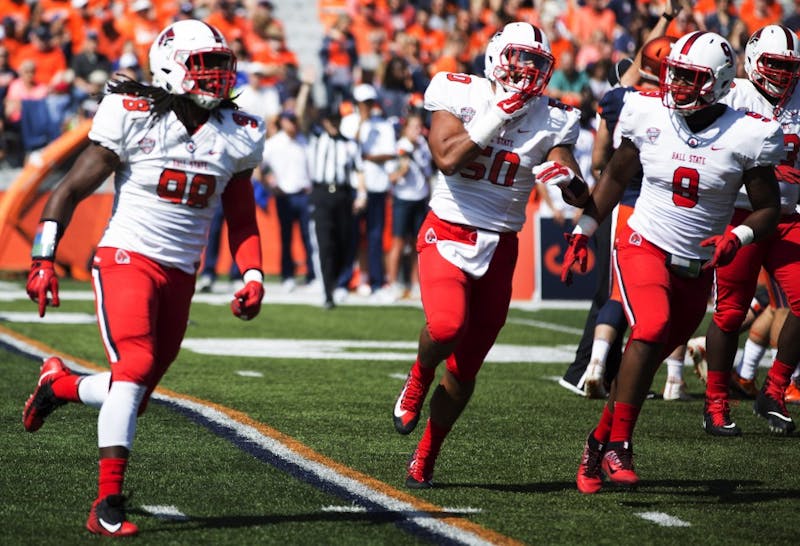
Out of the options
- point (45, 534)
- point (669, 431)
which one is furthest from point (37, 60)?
point (45, 534)

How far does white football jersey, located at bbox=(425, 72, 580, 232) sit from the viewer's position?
5402 mm

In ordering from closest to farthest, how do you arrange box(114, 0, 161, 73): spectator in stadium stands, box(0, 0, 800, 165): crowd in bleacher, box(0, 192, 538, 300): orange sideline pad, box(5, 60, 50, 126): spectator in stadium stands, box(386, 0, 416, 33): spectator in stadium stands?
box(0, 192, 538, 300): orange sideline pad → box(0, 0, 800, 165): crowd in bleacher → box(5, 60, 50, 126): spectator in stadium stands → box(114, 0, 161, 73): spectator in stadium stands → box(386, 0, 416, 33): spectator in stadium stands

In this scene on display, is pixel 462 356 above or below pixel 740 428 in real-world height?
above

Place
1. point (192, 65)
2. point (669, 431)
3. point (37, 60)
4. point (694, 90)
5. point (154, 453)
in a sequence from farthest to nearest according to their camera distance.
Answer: point (37, 60) < point (669, 431) < point (154, 453) < point (694, 90) < point (192, 65)

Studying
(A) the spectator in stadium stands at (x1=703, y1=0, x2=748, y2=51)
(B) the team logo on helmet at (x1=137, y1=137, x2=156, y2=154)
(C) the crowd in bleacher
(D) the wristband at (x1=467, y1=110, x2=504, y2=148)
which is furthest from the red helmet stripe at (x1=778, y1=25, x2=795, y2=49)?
(A) the spectator in stadium stands at (x1=703, y1=0, x2=748, y2=51)

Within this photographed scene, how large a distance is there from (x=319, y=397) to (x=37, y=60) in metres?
12.1

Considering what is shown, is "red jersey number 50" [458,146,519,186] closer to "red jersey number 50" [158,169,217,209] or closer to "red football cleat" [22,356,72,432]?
"red jersey number 50" [158,169,217,209]

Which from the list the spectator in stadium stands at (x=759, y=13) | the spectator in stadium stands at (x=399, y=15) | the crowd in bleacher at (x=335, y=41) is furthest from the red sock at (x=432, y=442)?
the spectator in stadium stands at (x=759, y=13)

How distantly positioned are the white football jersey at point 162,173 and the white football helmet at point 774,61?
297cm

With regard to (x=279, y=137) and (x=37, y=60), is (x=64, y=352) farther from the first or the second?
(x=37, y=60)

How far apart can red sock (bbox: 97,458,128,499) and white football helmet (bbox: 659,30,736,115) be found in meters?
2.50

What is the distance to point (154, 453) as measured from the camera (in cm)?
600

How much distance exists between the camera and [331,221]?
45.8 ft

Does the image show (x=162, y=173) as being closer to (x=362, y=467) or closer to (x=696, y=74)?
(x=362, y=467)
